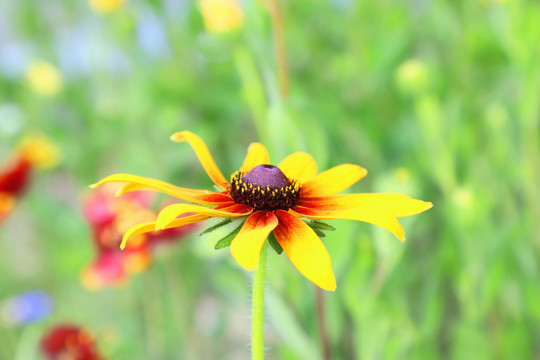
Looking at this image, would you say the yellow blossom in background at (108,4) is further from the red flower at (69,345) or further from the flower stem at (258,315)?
the flower stem at (258,315)

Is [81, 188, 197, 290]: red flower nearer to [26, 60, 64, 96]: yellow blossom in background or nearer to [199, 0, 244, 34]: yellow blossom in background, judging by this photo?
[199, 0, 244, 34]: yellow blossom in background

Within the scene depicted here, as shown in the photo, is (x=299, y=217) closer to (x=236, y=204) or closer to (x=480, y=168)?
(x=236, y=204)

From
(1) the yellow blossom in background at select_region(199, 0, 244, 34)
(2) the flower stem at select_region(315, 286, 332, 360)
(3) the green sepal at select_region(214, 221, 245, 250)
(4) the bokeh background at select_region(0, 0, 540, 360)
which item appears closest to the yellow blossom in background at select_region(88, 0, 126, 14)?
(4) the bokeh background at select_region(0, 0, 540, 360)

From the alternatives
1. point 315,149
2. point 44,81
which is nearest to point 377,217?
point 315,149

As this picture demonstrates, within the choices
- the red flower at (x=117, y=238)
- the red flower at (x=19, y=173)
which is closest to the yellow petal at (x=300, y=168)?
the red flower at (x=117, y=238)

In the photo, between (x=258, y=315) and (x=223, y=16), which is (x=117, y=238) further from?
(x=258, y=315)

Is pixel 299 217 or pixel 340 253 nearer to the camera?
pixel 299 217

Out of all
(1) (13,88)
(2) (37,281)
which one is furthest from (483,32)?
(1) (13,88)
